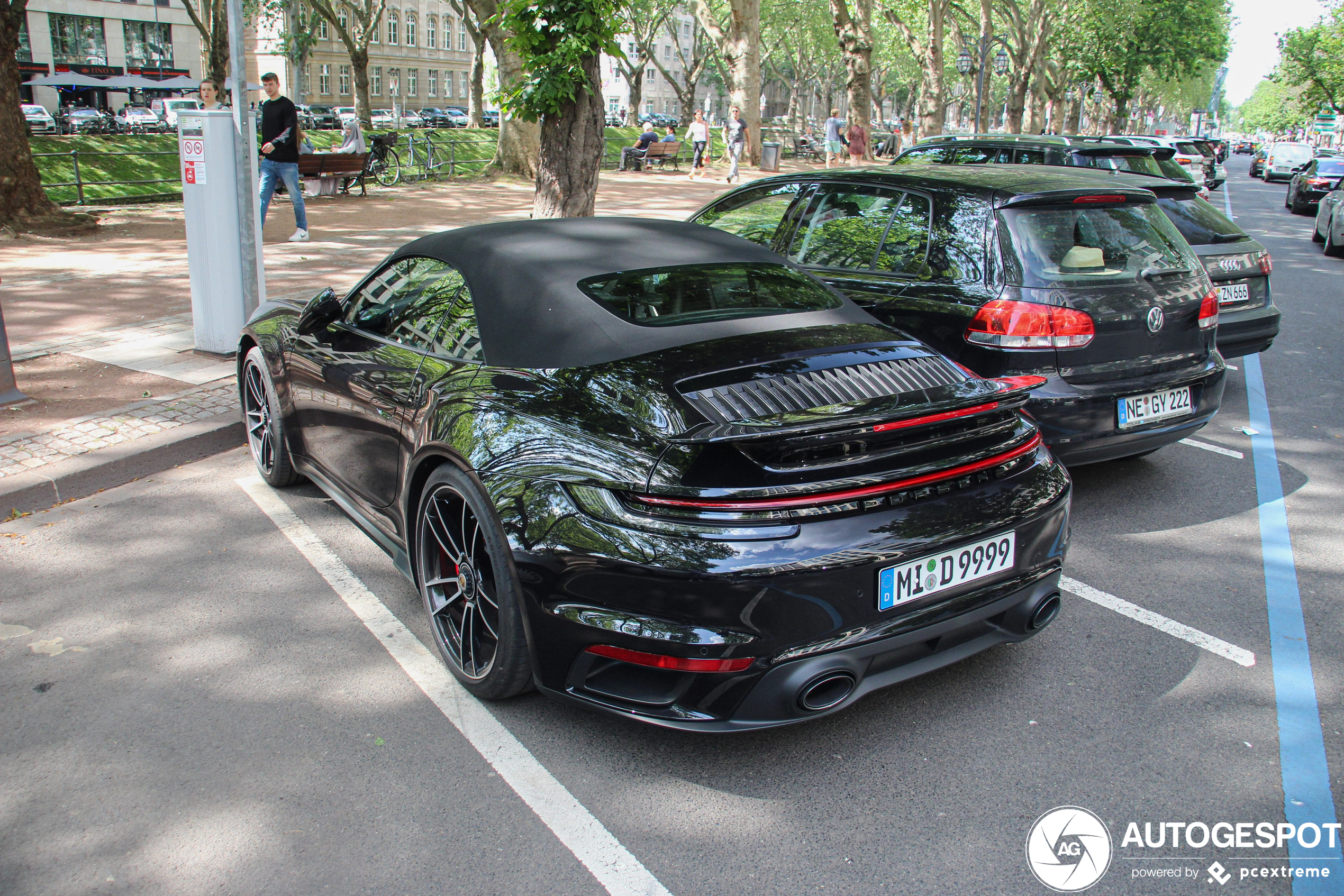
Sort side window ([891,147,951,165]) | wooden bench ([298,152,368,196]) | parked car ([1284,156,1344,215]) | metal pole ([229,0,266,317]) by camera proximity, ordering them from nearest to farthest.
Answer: metal pole ([229,0,266,317]) → side window ([891,147,951,165]) → wooden bench ([298,152,368,196]) → parked car ([1284,156,1344,215])

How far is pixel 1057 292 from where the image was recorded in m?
4.68

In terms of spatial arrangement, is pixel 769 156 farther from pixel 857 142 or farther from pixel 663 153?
pixel 663 153

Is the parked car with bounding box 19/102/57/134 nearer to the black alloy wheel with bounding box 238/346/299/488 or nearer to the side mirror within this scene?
the black alloy wheel with bounding box 238/346/299/488

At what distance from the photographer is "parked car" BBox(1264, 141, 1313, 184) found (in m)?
42.4

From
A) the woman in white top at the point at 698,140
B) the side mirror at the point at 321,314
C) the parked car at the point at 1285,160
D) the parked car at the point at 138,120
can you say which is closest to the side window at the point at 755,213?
the side mirror at the point at 321,314

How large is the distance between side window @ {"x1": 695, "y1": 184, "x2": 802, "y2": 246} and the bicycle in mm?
15800

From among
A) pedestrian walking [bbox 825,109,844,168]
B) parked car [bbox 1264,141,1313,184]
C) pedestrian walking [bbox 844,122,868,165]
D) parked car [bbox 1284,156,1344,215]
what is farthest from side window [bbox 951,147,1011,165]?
parked car [bbox 1264,141,1313,184]

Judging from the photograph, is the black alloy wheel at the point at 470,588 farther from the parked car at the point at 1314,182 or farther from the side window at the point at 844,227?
the parked car at the point at 1314,182

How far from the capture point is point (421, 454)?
3.40 metres

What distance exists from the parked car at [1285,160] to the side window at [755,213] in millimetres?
44943

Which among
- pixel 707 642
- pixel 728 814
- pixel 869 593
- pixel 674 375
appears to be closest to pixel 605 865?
pixel 728 814

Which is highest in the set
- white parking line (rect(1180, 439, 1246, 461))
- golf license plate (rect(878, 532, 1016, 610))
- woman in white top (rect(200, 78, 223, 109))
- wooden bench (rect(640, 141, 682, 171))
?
wooden bench (rect(640, 141, 682, 171))

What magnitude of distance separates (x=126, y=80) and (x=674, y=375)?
65264mm

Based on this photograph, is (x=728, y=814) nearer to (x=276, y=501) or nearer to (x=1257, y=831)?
(x=1257, y=831)
